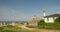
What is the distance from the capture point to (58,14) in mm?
32469

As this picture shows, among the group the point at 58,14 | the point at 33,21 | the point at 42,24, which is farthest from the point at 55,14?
the point at 42,24

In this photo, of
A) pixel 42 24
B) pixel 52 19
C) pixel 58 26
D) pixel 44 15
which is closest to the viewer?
pixel 58 26

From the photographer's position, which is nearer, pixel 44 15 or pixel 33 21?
pixel 33 21

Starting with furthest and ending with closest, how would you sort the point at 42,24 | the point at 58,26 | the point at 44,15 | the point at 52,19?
1. the point at 44,15
2. the point at 52,19
3. the point at 42,24
4. the point at 58,26

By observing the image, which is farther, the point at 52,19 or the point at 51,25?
the point at 52,19

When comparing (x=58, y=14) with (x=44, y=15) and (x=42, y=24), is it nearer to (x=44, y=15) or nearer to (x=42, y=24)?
(x=44, y=15)

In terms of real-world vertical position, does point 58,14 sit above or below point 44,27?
above

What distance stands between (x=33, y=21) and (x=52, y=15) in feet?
12.1

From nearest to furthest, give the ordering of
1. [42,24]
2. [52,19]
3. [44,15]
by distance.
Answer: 1. [42,24]
2. [52,19]
3. [44,15]

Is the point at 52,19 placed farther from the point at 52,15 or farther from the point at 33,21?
the point at 33,21

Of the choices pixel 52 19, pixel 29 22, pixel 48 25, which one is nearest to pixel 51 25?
pixel 48 25

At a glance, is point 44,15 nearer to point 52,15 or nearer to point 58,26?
point 52,15

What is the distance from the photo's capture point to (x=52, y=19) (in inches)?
1251

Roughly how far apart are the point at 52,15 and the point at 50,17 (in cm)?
73
